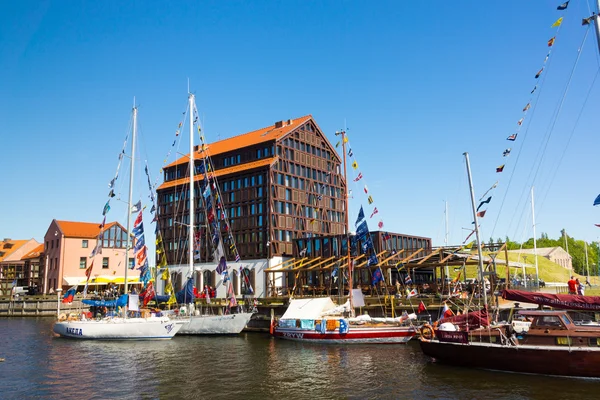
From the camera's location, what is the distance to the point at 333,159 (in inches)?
3177

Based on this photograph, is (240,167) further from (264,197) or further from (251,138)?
(251,138)

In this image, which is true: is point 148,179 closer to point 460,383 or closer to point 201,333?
point 201,333

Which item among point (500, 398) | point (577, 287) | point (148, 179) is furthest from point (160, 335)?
point (577, 287)

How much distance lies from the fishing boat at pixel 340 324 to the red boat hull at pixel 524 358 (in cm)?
827

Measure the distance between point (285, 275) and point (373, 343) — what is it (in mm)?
28970

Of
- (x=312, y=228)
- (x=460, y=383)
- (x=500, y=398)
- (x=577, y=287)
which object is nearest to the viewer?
(x=500, y=398)

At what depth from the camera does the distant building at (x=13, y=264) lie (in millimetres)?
96875

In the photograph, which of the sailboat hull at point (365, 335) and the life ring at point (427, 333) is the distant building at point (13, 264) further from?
the life ring at point (427, 333)

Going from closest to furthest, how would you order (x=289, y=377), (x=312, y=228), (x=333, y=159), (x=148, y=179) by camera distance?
(x=289, y=377) < (x=148, y=179) < (x=312, y=228) < (x=333, y=159)

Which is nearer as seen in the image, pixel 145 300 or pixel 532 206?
pixel 145 300

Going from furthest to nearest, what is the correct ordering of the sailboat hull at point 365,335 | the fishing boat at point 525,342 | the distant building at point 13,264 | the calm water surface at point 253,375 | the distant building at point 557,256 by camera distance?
the distant building at point 557,256 < the distant building at point 13,264 < the sailboat hull at point 365,335 < the fishing boat at point 525,342 < the calm water surface at point 253,375

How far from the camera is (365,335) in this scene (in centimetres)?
3806

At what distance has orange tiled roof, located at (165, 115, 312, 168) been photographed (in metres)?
73.5

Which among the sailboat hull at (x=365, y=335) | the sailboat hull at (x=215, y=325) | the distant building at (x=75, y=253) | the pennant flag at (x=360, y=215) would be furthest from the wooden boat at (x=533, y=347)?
the distant building at (x=75, y=253)
